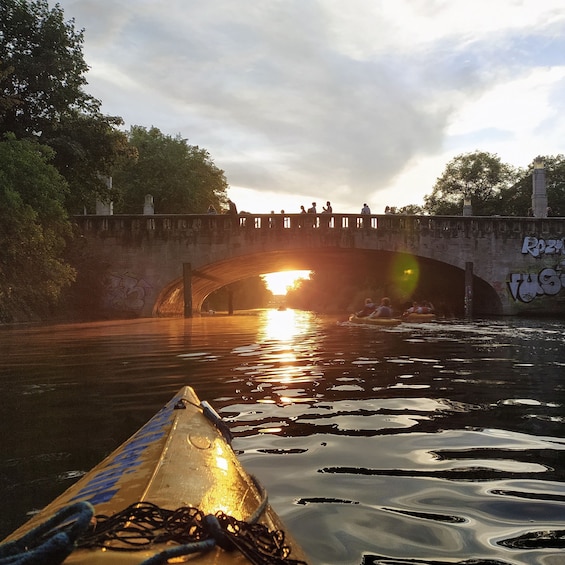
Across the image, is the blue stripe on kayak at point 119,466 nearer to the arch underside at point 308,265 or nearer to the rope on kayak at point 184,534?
the rope on kayak at point 184,534

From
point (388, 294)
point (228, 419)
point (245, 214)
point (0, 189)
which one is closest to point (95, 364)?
point (228, 419)

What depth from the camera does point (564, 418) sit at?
5.02 metres

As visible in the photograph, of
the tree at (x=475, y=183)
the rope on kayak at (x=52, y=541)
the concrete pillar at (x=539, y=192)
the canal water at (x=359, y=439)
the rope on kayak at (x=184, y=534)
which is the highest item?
the tree at (x=475, y=183)

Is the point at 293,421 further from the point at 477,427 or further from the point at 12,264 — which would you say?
the point at 12,264

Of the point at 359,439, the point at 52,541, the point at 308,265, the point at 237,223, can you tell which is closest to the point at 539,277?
the point at 308,265

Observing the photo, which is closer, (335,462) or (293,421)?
(335,462)

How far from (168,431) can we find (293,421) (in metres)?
2.00

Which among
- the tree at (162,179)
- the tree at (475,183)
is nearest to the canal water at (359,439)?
the tree at (162,179)

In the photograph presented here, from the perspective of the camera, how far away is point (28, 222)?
734 inches

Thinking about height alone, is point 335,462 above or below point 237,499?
below

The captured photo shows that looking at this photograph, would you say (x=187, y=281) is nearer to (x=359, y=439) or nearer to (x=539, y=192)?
(x=539, y=192)

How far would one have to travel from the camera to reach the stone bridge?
27188 mm

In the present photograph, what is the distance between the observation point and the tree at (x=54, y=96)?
23.6 meters

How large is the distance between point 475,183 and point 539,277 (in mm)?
28340
